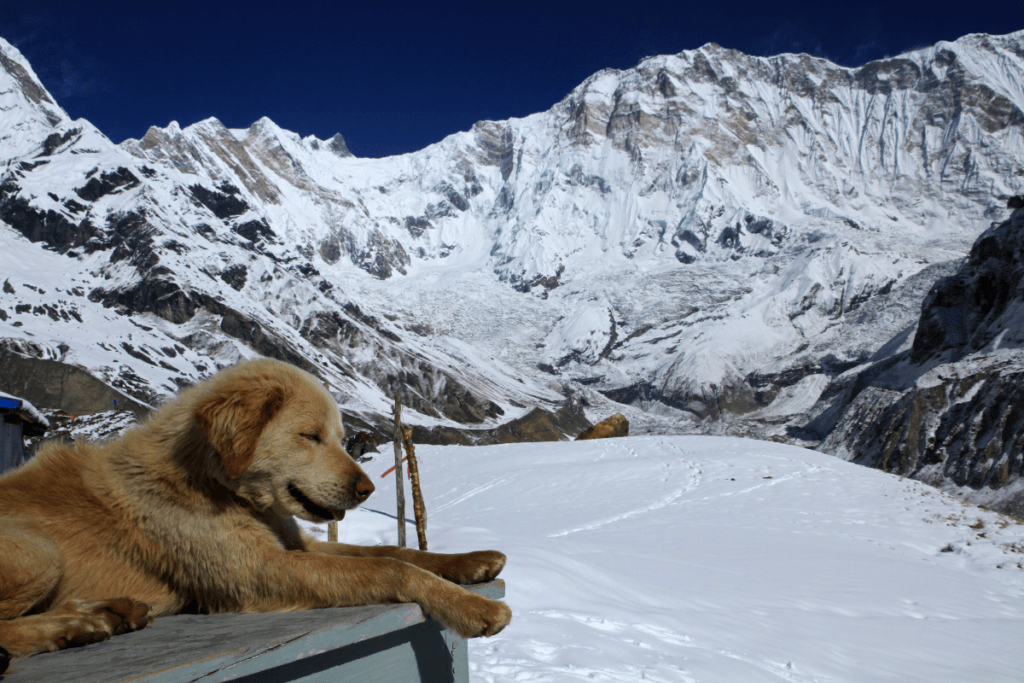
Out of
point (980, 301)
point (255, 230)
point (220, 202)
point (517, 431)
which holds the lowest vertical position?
point (517, 431)

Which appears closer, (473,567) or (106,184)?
(473,567)

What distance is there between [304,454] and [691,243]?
148805mm

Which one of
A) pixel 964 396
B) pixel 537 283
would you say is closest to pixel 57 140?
pixel 537 283

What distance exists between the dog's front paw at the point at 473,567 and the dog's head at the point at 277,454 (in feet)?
1.16

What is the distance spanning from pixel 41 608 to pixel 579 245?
519 feet

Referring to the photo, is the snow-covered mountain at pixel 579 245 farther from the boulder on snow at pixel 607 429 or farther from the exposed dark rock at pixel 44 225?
the boulder on snow at pixel 607 429

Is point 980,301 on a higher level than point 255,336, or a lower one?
lower

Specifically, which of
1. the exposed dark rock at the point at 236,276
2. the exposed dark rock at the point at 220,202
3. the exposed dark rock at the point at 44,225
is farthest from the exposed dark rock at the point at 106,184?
the exposed dark rock at the point at 236,276

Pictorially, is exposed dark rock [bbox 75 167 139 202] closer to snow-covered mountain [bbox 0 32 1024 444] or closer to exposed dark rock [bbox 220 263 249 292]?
snow-covered mountain [bbox 0 32 1024 444]

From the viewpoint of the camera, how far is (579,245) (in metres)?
157

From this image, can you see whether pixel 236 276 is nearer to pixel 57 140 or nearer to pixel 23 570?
pixel 57 140

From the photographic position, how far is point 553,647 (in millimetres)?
4254

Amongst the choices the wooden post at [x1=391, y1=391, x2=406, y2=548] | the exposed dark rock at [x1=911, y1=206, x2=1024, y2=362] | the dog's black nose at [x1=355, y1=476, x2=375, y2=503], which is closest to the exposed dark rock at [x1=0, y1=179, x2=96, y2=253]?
the wooden post at [x1=391, y1=391, x2=406, y2=548]

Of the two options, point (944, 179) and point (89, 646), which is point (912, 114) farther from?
point (89, 646)
